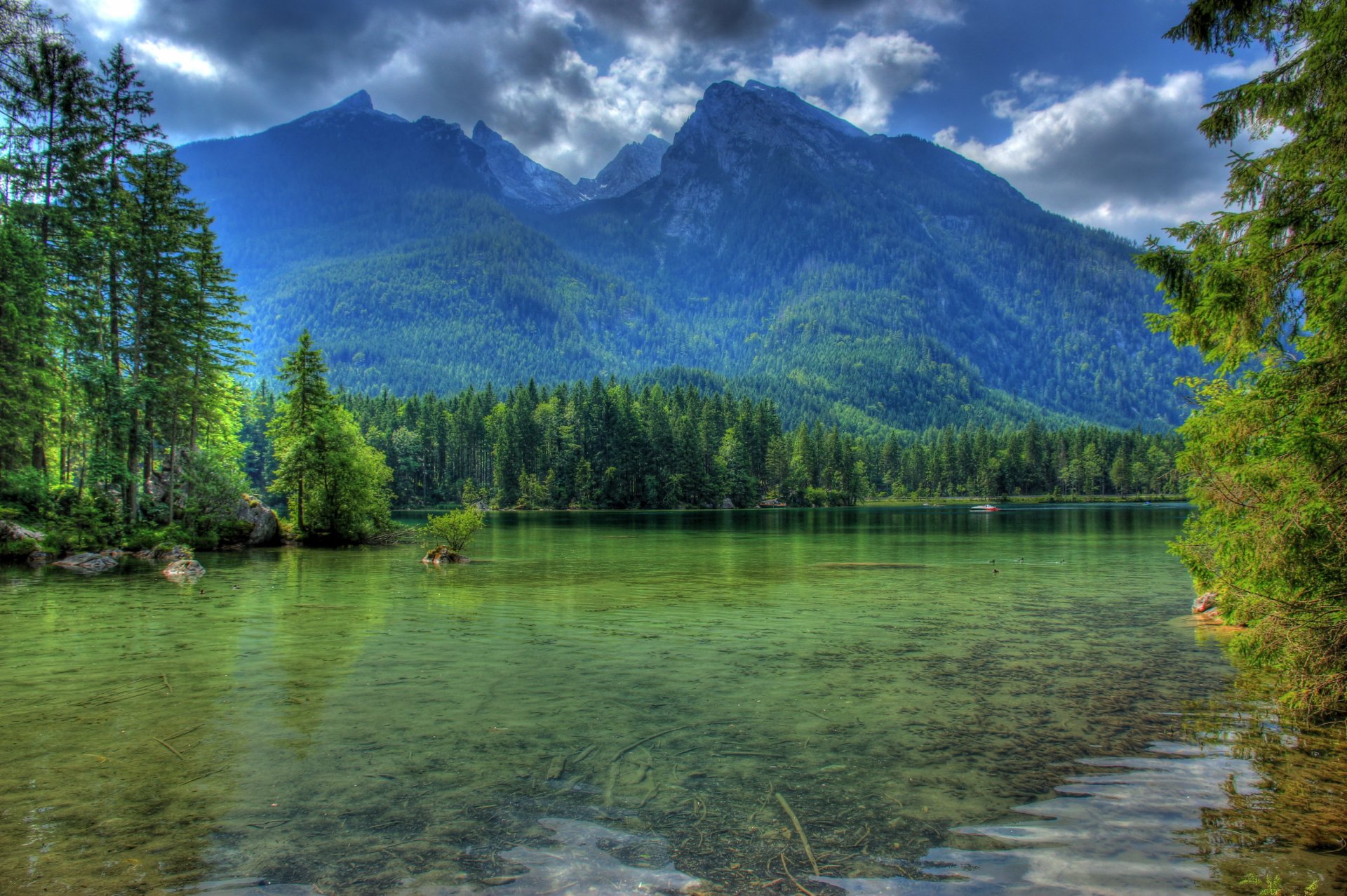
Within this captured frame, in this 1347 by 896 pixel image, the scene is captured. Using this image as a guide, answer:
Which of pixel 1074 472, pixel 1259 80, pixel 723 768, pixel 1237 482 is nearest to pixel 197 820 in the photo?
pixel 723 768

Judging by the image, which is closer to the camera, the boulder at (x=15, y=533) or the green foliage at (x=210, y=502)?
the boulder at (x=15, y=533)

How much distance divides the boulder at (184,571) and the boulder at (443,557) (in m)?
9.97

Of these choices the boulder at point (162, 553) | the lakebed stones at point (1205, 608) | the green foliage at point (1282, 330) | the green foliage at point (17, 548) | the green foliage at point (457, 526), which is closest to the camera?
the green foliage at point (1282, 330)

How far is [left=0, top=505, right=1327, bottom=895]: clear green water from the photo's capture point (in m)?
6.45

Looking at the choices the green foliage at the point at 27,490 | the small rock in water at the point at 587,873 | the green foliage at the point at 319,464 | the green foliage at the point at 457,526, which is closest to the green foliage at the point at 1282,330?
the small rock in water at the point at 587,873

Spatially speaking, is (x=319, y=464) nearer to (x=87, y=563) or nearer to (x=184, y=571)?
(x=87, y=563)

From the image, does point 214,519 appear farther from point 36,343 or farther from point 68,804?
point 68,804

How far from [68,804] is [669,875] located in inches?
256

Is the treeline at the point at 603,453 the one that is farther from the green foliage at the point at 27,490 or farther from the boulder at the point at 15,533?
the boulder at the point at 15,533

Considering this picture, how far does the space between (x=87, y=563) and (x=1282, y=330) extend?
41.2 meters

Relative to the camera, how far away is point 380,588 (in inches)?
1066

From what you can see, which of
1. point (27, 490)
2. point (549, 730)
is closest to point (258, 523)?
point (27, 490)

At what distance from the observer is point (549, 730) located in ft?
33.6

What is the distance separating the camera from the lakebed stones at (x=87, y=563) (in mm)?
30484
